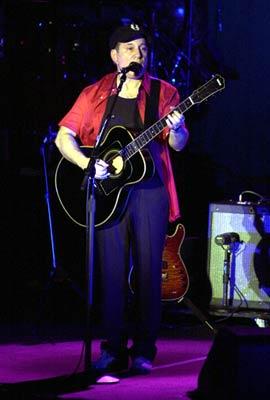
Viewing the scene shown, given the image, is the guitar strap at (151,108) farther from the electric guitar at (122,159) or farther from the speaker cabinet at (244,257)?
the speaker cabinet at (244,257)

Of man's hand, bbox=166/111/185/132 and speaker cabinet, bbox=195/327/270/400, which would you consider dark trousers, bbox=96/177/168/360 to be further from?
speaker cabinet, bbox=195/327/270/400

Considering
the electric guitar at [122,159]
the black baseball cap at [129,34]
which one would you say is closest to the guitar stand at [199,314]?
the electric guitar at [122,159]

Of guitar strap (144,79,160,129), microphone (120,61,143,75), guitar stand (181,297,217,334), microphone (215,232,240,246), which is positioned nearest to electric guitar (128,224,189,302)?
guitar stand (181,297,217,334)

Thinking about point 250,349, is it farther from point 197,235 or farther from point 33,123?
point 33,123

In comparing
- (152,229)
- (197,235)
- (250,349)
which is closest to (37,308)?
(197,235)

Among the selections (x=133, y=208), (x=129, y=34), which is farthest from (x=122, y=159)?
(x=129, y=34)

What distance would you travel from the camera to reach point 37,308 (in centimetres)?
882

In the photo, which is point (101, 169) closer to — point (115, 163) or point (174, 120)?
point (115, 163)

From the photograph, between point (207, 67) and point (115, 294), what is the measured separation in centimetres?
407

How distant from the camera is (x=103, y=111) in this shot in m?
6.19

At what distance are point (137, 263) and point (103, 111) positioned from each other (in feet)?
3.01

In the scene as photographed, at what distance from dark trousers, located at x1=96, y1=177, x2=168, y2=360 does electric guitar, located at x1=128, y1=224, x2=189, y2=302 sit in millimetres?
1553

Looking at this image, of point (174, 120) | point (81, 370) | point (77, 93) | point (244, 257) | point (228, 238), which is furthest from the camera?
point (77, 93)

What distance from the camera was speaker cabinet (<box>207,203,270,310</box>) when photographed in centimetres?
827
